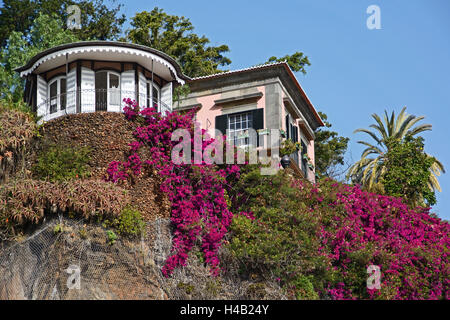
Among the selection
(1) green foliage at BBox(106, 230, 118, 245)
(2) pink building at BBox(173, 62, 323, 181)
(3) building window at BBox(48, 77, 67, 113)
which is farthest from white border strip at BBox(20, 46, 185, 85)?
(1) green foliage at BBox(106, 230, 118, 245)

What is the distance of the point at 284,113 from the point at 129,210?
9322 mm

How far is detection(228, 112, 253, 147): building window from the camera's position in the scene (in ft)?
85.1

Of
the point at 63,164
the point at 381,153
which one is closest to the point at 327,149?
the point at 381,153

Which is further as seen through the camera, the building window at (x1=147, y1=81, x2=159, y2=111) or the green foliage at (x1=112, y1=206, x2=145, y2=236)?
the building window at (x1=147, y1=81, x2=159, y2=111)

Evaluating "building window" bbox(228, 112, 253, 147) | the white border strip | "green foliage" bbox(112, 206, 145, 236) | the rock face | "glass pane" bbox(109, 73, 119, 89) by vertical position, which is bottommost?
the rock face

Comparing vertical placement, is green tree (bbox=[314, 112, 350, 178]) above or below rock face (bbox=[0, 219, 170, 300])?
above

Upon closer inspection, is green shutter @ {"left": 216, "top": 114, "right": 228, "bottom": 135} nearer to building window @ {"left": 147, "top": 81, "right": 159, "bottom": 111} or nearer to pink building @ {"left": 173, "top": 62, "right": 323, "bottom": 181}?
pink building @ {"left": 173, "top": 62, "right": 323, "bottom": 181}

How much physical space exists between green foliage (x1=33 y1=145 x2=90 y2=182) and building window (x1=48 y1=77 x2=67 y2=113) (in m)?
2.82

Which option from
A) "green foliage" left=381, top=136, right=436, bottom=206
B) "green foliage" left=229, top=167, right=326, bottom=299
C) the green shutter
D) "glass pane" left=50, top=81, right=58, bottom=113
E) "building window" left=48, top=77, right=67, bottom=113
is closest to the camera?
"green foliage" left=229, top=167, right=326, bottom=299

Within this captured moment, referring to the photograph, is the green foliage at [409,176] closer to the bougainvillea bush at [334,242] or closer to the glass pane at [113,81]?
the bougainvillea bush at [334,242]

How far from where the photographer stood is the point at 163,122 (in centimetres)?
2133

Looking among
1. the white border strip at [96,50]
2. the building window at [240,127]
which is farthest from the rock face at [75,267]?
the building window at [240,127]
